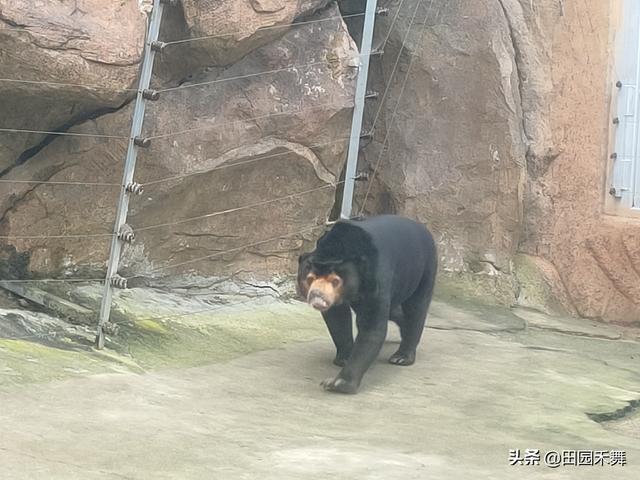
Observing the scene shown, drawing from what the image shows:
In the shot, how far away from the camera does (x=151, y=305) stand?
253 inches

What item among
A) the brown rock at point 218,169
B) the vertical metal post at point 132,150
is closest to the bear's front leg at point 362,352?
the vertical metal post at point 132,150

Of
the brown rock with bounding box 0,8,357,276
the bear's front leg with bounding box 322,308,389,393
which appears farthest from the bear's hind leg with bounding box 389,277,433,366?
the brown rock with bounding box 0,8,357,276

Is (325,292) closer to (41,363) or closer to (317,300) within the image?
(317,300)

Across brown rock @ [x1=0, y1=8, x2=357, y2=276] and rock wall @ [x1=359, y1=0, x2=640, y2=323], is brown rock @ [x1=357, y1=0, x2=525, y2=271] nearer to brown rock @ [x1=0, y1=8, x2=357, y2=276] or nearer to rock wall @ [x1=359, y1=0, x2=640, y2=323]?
rock wall @ [x1=359, y1=0, x2=640, y2=323]

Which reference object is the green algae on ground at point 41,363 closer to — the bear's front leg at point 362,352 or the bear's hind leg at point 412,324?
the bear's front leg at point 362,352

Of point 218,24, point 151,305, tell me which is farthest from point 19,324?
point 218,24

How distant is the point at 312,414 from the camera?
4.71 m

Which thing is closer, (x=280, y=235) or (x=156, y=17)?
(x=156, y=17)

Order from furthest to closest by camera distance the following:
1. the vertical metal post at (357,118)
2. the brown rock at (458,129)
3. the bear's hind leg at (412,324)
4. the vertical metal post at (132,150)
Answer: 1. the brown rock at (458,129)
2. the vertical metal post at (357,118)
3. the bear's hind leg at (412,324)
4. the vertical metal post at (132,150)

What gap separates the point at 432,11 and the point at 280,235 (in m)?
2.37

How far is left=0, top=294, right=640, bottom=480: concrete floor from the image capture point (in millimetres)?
3746

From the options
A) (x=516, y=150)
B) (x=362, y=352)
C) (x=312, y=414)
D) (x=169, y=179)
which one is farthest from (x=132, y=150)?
(x=516, y=150)

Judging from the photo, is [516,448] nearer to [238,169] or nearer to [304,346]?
[304,346]

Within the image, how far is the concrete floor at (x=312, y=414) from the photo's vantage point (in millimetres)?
3746
